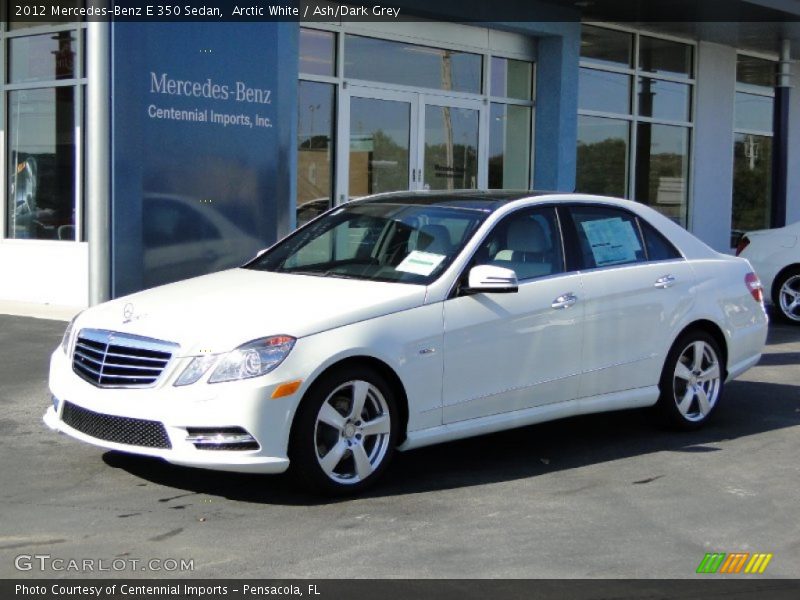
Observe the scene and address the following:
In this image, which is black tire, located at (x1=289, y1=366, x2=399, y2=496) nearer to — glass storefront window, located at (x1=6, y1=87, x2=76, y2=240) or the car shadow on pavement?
the car shadow on pavement

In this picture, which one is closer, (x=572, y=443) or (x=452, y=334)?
(x=452, y=334)

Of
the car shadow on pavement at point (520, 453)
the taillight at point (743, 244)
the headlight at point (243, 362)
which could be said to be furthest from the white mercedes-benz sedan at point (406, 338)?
the taillight at point (743, 244)

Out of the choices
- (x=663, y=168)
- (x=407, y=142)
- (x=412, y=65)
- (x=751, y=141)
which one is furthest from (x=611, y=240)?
(x=751, y=141)

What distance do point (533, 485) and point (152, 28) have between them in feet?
21.8

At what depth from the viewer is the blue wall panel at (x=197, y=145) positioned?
10.8 m

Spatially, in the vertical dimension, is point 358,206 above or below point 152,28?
below

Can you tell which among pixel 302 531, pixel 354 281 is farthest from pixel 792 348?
pixel 302 531

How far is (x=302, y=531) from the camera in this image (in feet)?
17.6

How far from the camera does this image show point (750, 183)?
20625mm

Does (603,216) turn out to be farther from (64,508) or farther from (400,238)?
(64,508)

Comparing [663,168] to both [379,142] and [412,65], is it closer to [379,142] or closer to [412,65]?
[412,65]

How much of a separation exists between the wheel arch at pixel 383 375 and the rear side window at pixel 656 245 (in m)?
2.43

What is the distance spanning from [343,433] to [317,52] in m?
8.53
